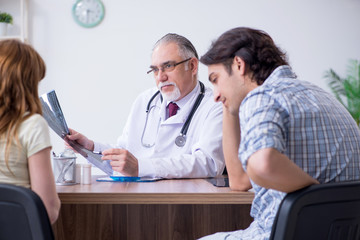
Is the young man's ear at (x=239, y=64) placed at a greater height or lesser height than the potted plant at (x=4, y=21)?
greater

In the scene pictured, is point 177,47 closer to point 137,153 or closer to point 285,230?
point 137,153

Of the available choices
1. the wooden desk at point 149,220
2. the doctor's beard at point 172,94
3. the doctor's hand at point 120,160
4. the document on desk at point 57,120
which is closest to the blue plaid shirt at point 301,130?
the wooden desk at point 149,220

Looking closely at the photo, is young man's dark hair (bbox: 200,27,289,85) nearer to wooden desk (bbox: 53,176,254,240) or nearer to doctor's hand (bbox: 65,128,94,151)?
wooden desk (bbox: 53,176,254,240)

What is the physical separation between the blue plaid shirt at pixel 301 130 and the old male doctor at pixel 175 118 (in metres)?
0.96

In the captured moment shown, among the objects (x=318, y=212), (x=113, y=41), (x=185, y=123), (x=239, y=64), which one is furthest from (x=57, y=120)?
(x=113, y=41)

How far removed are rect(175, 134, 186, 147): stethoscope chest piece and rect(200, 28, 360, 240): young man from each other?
897 millimetres

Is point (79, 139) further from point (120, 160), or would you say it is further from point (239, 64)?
point (239, 64)

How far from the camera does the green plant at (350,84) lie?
5328mm

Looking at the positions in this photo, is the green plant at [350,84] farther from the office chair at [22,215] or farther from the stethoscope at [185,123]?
the office chair at [22,215]

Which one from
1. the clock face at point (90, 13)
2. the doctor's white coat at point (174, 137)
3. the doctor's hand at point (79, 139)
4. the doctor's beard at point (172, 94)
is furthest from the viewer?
Result: the clock face at point (90, 13)

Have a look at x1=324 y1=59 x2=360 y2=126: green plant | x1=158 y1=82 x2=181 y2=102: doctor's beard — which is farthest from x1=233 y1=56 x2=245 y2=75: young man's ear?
x1=324 y1=59 x2=360 y2=126: green plant

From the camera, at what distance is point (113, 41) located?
524 centimetres

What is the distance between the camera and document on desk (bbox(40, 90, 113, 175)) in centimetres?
195

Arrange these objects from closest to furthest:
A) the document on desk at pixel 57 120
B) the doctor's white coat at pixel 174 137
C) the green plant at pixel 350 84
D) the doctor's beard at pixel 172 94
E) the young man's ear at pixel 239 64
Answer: the young man's ear at pixel 239 64
the document on desk at pixel 57 120
the doctor's white coat at pixel 174 137
the doctor's beard at pixel 172 94
the green plant at pixel 350 84
